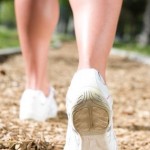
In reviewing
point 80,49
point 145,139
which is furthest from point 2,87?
point 80,49

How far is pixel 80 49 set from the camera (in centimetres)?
188

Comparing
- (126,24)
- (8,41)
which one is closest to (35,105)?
(8,41)

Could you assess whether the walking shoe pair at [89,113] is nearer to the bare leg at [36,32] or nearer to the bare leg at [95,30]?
the bare leg at [95,30]

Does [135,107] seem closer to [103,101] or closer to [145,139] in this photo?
[145,139]

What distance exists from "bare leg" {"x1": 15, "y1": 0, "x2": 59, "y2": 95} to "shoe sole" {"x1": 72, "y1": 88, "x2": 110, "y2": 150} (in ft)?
3.21

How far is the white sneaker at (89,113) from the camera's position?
1.68 meters

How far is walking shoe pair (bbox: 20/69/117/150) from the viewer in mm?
1683

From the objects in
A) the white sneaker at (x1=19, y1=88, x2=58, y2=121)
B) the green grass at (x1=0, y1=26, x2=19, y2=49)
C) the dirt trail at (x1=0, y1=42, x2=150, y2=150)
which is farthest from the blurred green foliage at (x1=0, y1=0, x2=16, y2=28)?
the white sneaker at (x1=19, y1=88, x2=58, y2=121)

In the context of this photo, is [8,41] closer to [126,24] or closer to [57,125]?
[57,125]

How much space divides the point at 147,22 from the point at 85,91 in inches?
879

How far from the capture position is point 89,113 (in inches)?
66.7

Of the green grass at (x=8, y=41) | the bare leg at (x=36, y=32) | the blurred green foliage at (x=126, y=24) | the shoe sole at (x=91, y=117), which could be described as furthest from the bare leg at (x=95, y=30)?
the blurred green foliage at (x=126, y=24)

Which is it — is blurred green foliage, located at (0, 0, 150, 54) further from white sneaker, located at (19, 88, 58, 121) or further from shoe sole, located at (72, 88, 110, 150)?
shoe sole, located at (72, 88, 110, 150)

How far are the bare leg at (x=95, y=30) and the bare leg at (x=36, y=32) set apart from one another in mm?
719
